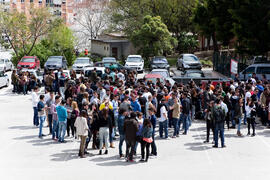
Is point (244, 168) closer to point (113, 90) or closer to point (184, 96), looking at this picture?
point (184, 96)

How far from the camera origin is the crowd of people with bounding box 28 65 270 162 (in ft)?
45.0

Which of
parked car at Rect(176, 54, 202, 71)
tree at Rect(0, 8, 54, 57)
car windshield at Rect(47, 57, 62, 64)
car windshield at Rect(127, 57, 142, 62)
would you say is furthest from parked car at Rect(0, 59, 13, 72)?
parked car at Rect(176, 54, 202, 71)

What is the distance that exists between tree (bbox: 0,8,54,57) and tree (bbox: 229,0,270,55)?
26787 mm

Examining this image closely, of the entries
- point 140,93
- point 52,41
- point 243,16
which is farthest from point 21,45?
point 140,93

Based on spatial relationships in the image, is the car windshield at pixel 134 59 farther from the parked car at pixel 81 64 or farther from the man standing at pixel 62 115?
the man standing at pixel 62 115

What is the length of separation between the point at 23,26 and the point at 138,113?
133 feet

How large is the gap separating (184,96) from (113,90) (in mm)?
4141

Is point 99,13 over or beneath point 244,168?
over

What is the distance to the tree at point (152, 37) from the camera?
158 ft

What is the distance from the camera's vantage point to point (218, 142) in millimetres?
16125

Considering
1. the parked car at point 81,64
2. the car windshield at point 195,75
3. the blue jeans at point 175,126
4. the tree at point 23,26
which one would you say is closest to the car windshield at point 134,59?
the parked car at point 81,64

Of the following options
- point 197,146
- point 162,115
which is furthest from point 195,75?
point 197,146

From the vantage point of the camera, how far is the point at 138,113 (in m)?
13.7

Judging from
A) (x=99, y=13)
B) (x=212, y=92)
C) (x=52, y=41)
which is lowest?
(x=212, y=92)
